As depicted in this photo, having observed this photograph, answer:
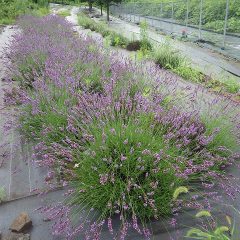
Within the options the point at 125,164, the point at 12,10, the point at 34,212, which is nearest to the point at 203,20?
the point at 125,164

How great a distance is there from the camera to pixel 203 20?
14.3 metres

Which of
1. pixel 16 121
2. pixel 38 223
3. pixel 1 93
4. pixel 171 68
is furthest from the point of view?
pixel 171 68

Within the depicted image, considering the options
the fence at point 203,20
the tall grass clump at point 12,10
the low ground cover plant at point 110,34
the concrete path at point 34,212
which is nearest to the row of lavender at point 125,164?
the concrete path at point 34,212

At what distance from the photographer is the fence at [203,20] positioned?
1113cm

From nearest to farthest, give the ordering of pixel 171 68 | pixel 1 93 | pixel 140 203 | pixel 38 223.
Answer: pixel 140 203 < pixel 38 223 < pixel 1 93 < pixel 171 68

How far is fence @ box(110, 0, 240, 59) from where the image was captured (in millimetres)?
11133

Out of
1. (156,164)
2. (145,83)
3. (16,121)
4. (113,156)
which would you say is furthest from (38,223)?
(145,83)

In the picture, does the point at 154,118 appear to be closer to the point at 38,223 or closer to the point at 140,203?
the point at 140,203

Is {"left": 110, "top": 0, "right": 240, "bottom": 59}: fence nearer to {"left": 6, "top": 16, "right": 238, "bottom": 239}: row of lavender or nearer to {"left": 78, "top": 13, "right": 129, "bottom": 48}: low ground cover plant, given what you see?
{"left": 78, "top": 13, "right": 129, "bottom": 48}: low ground cover plant

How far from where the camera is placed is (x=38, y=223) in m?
2.91

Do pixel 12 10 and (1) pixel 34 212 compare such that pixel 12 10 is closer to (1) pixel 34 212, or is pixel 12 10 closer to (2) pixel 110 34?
(2) pixel 110 34

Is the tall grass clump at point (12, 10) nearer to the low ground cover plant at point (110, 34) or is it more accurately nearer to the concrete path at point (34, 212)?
the low ground cover plant at point (110, 34)

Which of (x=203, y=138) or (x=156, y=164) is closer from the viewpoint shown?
(x=156, y=164)

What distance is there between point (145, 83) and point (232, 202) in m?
2.38
